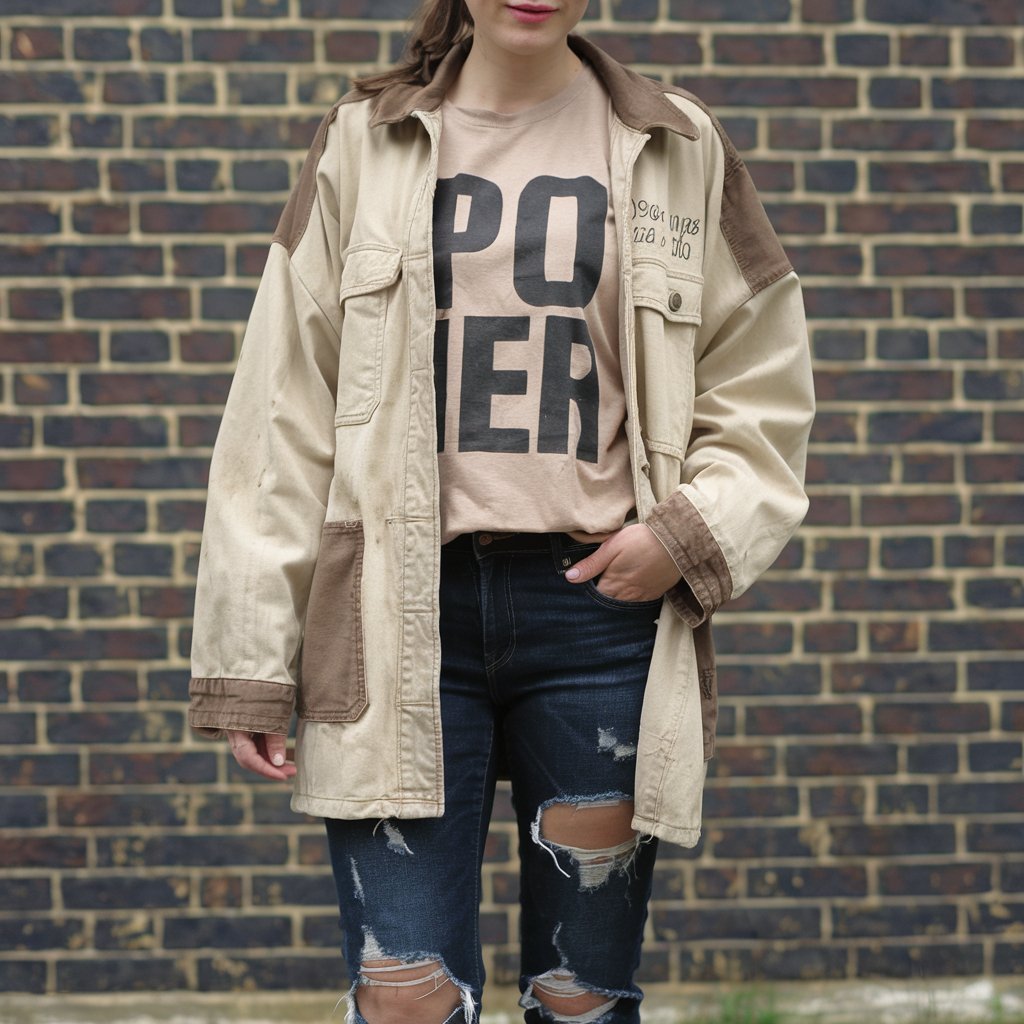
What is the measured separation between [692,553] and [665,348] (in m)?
0.33

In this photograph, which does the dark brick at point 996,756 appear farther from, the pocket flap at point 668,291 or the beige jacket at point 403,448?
the pocket flap at point 668,291

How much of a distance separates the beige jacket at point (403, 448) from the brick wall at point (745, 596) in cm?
157

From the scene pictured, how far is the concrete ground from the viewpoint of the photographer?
12.7 feet

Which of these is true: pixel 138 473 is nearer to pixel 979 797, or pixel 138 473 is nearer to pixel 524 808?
pixel 524 808

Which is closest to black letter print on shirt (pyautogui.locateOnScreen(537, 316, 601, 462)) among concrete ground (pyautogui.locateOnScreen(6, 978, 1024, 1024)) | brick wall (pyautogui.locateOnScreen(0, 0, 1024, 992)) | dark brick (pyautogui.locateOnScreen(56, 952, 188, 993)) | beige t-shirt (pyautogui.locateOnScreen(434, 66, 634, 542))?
beige t-shirt (pyautogui.locateOnScreen(434, 66, 634, 542))

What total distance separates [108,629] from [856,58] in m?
2.59

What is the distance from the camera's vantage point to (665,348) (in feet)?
7.25

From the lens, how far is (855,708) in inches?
153

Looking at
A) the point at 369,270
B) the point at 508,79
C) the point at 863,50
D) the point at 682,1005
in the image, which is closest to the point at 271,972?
the point at 682,1005

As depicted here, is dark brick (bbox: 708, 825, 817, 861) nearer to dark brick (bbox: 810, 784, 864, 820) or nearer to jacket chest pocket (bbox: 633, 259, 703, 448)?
dark brick (bbox: 810, 784, 864, 820)

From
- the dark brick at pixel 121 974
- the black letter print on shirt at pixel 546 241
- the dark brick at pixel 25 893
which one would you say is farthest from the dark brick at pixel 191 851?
the black letter print on shirt at pixel 546 241

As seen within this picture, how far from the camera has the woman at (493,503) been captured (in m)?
2.12

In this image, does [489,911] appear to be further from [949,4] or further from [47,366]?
[949,4]

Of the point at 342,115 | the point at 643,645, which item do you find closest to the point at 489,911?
the point at 643,645
